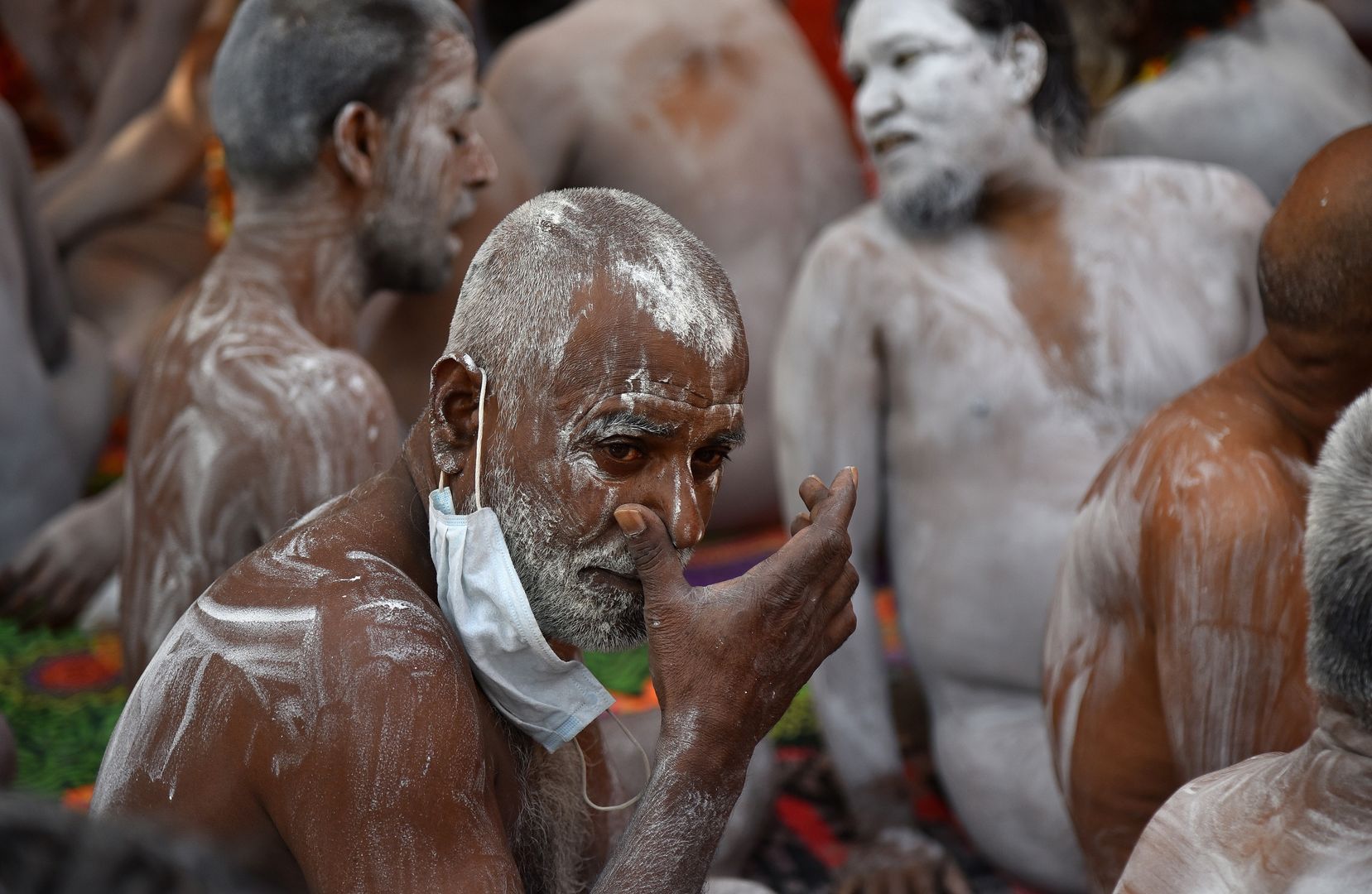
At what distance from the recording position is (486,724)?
1.76 meters

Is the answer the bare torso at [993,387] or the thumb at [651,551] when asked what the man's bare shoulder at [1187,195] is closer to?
the bare torso at [993,387]

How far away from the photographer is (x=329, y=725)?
62.6 inches

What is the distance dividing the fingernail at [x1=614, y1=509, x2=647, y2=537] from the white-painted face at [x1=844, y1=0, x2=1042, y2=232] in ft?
5.42

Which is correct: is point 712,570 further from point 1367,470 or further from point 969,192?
point 1367,470

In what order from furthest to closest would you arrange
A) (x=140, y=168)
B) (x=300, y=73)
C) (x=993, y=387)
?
1. (x=140, y=168)
2. (x=993, y=387)
3. (x=300, y=73)

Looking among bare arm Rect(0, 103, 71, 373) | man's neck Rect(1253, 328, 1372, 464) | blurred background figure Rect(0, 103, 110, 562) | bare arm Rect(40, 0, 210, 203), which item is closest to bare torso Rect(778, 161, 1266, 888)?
man's neck Rect(1253, 328, 1372, 464)

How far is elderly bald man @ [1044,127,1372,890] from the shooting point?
2.00 meters

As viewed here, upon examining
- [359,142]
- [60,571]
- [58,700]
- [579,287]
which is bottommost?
[58,700]

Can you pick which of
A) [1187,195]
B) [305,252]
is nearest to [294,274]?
[305,252]

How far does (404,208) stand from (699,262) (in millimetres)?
1183

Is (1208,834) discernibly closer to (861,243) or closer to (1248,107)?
(861,243)

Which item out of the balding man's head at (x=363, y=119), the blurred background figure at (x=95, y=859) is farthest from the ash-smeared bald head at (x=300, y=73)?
the blurred background figure at (x=95, y=859)

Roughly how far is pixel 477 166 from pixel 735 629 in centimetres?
148

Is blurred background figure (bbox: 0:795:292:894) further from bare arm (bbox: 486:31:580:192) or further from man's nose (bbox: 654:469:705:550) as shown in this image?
bare arm (bbox: 486:31:580:192)
